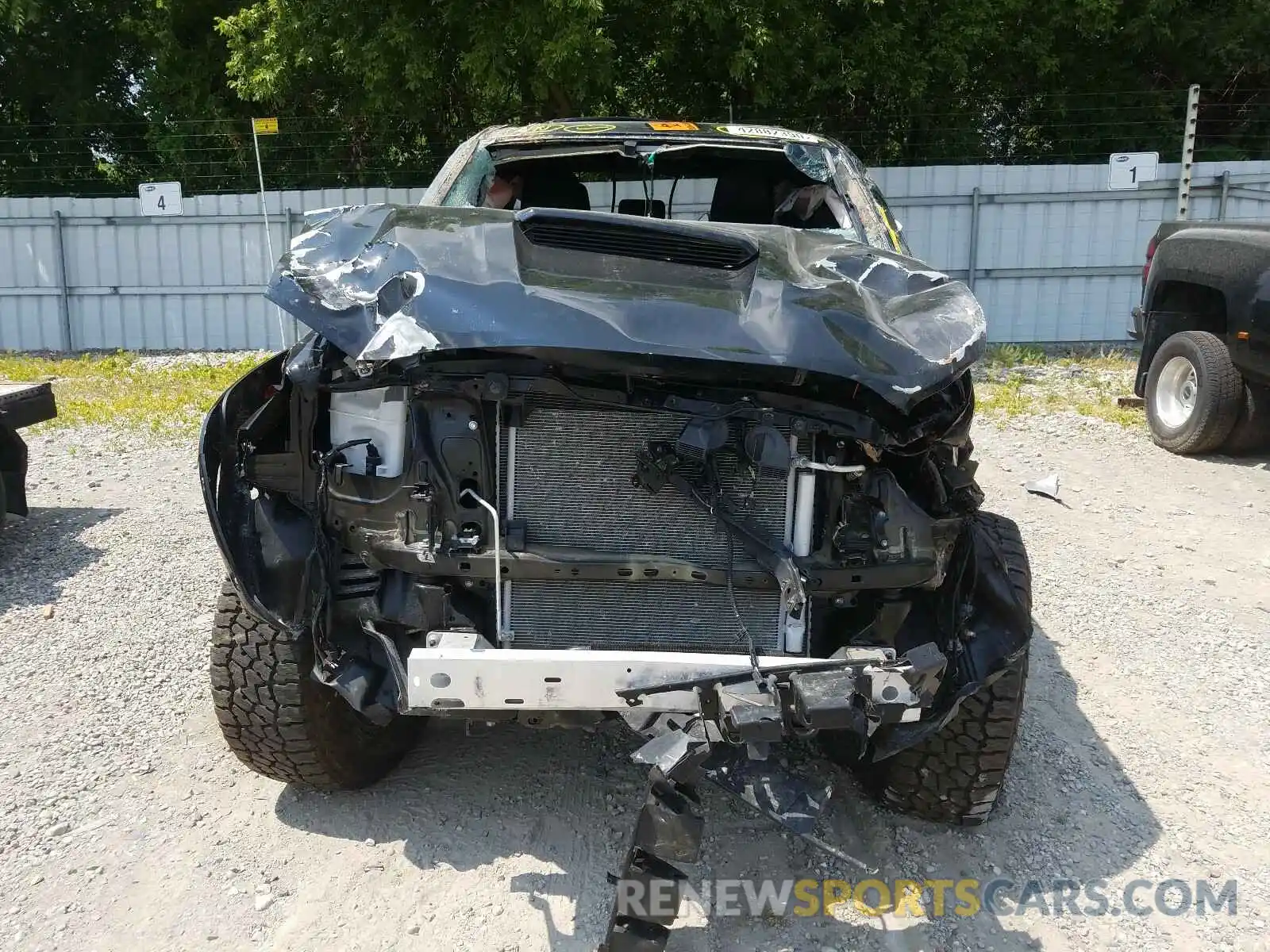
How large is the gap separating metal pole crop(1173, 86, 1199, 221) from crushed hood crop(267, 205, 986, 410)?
9.31 metres

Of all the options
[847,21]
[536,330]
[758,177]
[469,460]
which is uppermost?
[847,21]

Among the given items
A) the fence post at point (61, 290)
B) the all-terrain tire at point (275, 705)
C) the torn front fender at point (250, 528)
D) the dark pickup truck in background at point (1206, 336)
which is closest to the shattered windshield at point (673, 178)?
the torn front fender at point (250, 528)

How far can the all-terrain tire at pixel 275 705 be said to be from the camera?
2857mm

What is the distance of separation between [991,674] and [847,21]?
12.5 metres

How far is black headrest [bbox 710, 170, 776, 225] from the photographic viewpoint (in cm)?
446

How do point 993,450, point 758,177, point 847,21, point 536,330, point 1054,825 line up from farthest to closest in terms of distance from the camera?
point 847,21
point 993,450
point 758,177
point 1054,825
point 536,330

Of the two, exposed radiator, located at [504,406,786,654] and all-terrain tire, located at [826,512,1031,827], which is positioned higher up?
exposed radiator, located at [504,406,786,654]

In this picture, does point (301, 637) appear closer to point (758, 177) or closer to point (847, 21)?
point (758, 177)

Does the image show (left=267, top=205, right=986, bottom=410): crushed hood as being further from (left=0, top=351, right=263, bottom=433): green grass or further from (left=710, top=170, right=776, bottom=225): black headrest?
(left=0, top=351, right=263, bottom=433): green grass

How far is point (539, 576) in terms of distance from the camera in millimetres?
2551

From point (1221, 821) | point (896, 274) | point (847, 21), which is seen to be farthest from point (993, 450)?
point (847, 21)

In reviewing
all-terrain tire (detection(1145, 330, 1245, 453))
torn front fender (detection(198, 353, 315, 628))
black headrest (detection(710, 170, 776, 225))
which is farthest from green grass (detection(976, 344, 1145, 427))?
torn front fender (detection(198, 353, 315, 628))

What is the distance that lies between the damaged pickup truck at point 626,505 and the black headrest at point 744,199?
1.62 m

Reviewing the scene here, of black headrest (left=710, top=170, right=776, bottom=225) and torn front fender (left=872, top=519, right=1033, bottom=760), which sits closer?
torn front fender (left=872, top=519, right=1033, bottom=760)
